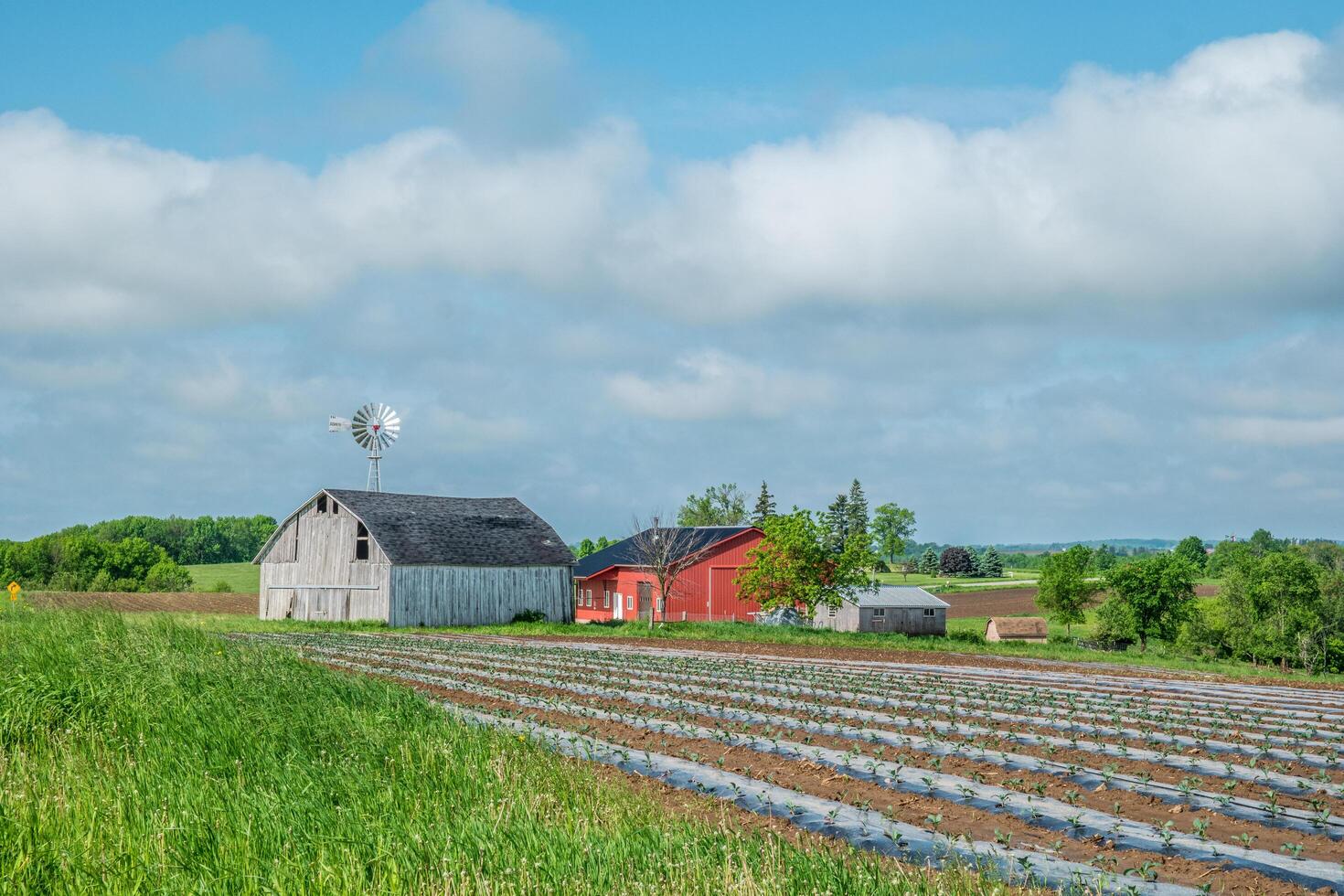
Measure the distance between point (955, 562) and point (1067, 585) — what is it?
299 ft

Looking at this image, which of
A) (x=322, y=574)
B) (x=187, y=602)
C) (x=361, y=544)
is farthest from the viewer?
(x=187, y=602)

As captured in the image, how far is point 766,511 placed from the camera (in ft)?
445

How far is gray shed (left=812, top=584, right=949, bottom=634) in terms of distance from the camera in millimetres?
68312

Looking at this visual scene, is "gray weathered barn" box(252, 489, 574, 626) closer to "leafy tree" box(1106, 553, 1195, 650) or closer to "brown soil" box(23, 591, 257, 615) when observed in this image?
"brown soil" box(23, 591, 257, 615)

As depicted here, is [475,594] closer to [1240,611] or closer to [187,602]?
[187,602]

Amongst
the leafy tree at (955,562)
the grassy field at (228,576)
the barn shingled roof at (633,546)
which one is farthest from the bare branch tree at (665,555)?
the leafy tree at (955,562)

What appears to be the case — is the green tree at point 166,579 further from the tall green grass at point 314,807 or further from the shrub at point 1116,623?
the tall green grass at point 314,807

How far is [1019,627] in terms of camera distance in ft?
259

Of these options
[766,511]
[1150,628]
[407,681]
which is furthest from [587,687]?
[766,511]

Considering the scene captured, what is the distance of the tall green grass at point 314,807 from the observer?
272 inches

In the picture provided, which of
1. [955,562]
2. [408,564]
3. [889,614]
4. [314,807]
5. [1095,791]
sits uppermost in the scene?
[408,564]

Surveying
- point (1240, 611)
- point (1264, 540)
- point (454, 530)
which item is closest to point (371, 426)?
point (454, 530)

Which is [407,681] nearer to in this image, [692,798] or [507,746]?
[507,746]

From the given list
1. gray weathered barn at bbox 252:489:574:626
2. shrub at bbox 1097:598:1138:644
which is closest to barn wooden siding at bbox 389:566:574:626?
gray weathered barn at bbox 252:489:574:626
